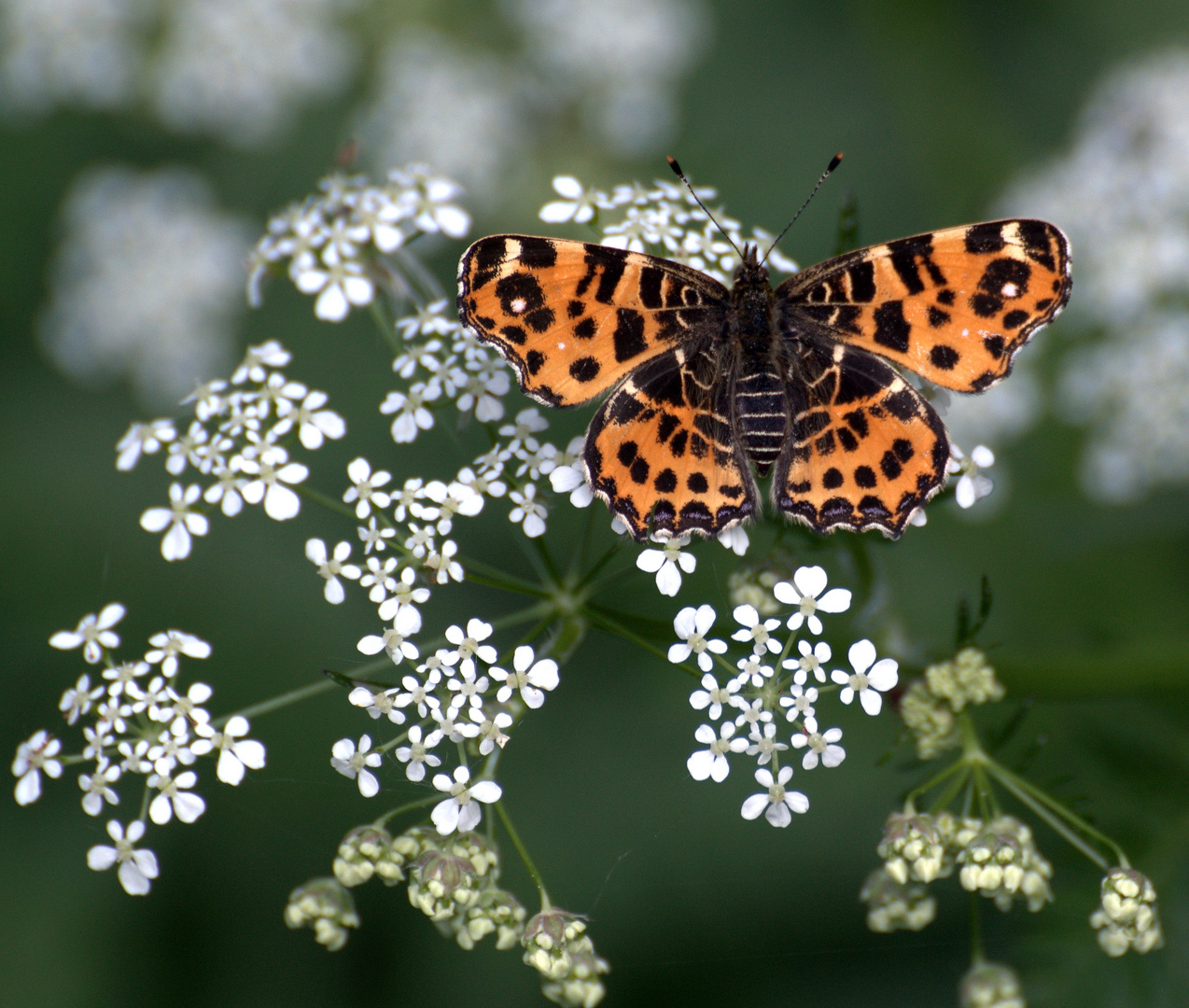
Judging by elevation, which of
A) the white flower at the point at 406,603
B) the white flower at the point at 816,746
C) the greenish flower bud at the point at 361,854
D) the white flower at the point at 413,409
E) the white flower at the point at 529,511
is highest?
the white flower at the point at 413,409

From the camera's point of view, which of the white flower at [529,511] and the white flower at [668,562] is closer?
the white flower at [668,562]

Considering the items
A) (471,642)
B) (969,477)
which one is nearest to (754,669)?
(471,642)

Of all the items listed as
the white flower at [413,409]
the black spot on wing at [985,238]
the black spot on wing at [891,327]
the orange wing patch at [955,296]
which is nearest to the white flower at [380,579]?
the white flower at [413,409]

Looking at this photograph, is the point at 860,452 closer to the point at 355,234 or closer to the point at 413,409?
the point at 413,409

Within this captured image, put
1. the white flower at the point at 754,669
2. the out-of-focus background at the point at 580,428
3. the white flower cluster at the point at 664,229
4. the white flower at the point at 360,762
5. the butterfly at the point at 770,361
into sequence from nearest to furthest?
1. the white flower at the point at 360,762
2. the white flower at the point at 754,669
3. the butterfly at the point at 770,361
4. the white flower cluster at the point at 664,229
5. the out-of-focus background at the point at 580,428

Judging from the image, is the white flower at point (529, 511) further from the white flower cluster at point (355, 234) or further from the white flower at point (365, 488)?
the white flower cluster at point (355, 234)

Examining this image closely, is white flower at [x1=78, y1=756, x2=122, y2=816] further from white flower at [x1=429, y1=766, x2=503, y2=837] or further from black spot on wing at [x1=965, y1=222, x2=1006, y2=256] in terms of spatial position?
black spot on wing at [x1=965, y1=222, x2=1006, y2=256]
